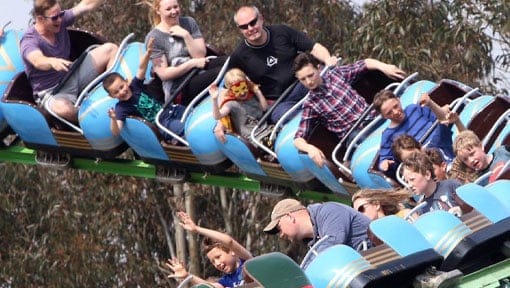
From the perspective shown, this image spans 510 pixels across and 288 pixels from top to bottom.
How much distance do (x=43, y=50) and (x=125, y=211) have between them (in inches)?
298

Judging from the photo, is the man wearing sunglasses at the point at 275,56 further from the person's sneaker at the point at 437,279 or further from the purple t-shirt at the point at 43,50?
the person's sneaker at the point at 437,279

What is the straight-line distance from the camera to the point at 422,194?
800 centimetres

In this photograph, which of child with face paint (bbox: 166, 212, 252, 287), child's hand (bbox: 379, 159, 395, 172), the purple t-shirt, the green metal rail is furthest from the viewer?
the green metal rail

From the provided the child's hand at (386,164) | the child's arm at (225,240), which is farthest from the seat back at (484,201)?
the child's hand at (386,164)

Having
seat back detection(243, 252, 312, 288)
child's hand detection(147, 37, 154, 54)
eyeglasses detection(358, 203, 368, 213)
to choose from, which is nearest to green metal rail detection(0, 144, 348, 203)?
child's hand detection(147, 37, 154, 54)

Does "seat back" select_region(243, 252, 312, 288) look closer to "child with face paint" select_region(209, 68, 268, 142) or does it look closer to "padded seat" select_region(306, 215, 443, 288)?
"padded seat" select_region(306, 215, 443, 288)

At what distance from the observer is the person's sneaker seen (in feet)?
22.3

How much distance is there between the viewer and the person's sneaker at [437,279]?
680 cm

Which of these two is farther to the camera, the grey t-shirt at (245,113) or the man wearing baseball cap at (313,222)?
the grey t-shirt at (245,113)

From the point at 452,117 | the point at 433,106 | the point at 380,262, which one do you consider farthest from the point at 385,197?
the point at 433,106

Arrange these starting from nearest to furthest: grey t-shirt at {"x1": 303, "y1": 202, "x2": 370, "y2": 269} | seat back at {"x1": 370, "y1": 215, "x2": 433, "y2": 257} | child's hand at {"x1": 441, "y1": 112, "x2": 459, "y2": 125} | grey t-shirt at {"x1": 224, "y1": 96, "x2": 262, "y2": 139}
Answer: seat back at {"x1": 370, "y1": 215, "x2": 433, "y2": 257}, grey t-shirt at {"x1": 303, "y1": 202, "x2": 370, "y2": 269}, child's hand at {"x1": 441, "y1": 112, "x2": 459, "y2": 125}, grey t-shirt at {"x1": 224, "y1": 96, "x2": 262, "y2": 139}

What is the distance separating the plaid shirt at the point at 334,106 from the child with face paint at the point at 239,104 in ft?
1.64

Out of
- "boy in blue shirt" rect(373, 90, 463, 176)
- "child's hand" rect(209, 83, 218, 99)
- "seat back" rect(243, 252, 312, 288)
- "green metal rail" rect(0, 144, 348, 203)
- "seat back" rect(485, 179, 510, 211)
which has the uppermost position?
"seat back" rect(243, 252, 312, 288)

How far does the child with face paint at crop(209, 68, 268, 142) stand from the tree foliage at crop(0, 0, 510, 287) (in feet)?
19.2
